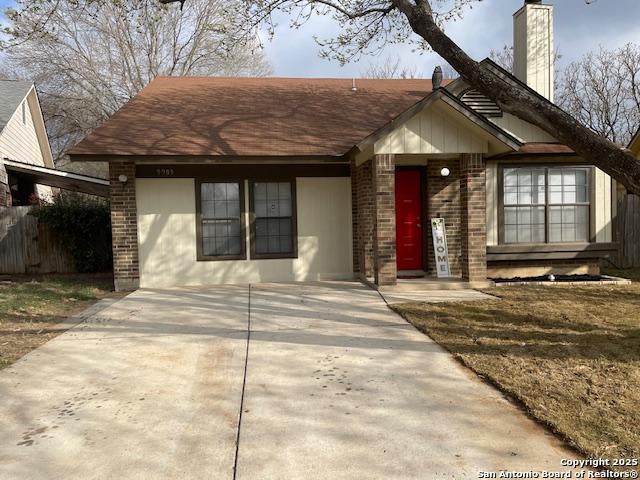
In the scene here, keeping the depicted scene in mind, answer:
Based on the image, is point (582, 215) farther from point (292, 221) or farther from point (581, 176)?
point (292, 221)

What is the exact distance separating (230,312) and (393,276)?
3.08 m

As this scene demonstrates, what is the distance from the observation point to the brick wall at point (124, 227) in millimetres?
9867

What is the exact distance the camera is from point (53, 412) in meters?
3.90

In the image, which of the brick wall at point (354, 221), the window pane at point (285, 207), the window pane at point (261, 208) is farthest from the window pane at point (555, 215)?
the window pane at point (261, 208)

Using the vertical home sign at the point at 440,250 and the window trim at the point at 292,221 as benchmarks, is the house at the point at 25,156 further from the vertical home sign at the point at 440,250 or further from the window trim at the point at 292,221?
the vertical home sign at the point at 440,250

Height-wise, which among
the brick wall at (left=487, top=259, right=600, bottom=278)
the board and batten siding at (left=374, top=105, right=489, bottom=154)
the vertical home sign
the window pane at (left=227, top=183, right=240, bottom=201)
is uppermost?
the board and batten siding at (left=374, top=105, right=489, bottom=154)

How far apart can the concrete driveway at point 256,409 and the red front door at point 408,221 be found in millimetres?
4310

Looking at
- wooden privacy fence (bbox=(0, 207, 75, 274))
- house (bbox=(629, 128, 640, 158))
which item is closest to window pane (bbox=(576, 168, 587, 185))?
house (bbox=(629, 128, 640, 158))

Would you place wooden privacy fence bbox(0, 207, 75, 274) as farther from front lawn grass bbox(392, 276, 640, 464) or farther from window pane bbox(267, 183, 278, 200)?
front lawn grass bbox(392, 276, 640, 464)

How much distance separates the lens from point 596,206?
10367mm

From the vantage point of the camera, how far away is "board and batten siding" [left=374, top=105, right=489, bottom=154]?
8828 millimetres

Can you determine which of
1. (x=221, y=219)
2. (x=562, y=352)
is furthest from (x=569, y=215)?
(x=221, y=219)

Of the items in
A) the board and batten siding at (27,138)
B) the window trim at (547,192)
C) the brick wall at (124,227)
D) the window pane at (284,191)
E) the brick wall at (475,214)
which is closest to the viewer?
the brick wall at (475,214)

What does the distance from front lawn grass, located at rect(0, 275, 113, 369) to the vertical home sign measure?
6.40 meters
